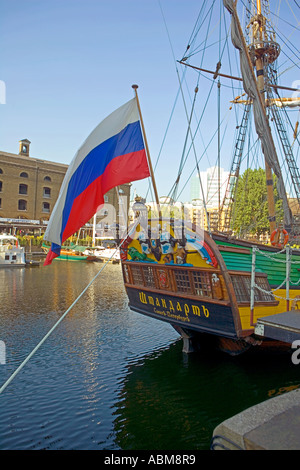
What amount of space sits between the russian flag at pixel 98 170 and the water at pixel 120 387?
9.57 ft

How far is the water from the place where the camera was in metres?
5.98

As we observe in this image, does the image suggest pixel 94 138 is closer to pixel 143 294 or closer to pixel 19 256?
pixel 143 294

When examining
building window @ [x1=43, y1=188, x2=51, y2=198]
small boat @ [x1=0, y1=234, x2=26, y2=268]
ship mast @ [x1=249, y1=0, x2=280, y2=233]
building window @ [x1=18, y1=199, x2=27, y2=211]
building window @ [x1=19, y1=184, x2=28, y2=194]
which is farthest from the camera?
building window @ [x1=43, y1=188, x2=51, y2=198]

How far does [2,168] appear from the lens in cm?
5334

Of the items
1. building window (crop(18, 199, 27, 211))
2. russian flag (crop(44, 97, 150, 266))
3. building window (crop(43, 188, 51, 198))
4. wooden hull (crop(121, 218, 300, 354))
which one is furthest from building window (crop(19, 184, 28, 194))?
russian flag (crop(44, 97, 150, 266))

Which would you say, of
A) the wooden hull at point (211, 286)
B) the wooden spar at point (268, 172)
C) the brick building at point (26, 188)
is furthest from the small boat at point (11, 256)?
the wooden hull at point (211, 286)

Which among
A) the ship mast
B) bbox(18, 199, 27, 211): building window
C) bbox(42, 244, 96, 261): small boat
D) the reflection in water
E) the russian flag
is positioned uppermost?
the ship mast

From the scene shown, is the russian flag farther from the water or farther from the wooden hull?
the water

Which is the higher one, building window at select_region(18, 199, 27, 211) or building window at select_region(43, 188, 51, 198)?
building window at select_region(43, 188, 51, 198)

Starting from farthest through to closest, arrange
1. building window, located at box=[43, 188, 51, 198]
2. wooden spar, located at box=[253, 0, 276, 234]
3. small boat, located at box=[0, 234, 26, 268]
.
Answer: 1. building window, located at box=[43, 188, 51, 198]
2. small boat, located at box=[0, 234, 26, 268]
3. wooden spar, located at box=[253, 0, 276, 234]

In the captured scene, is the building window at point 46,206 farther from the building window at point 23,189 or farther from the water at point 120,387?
the water at point 120,387

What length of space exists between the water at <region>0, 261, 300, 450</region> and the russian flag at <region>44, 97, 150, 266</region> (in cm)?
292
